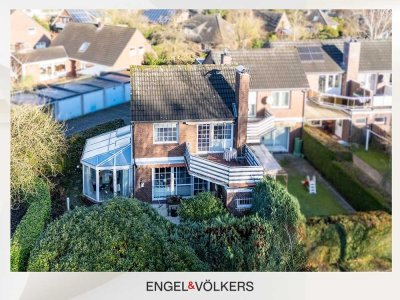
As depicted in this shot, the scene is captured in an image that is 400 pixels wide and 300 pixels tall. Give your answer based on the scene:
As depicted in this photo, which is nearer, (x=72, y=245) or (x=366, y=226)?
(x=72, y=245)

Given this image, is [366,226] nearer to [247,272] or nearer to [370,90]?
[247,272]

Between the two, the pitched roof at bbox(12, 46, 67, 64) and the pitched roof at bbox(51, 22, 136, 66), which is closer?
the pitched roof at bbox(51, 22, 136, 66)

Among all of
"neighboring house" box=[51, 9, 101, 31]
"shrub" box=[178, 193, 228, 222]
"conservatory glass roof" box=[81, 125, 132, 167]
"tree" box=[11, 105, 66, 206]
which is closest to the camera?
"tree" box=[11, 105, 66, 206]

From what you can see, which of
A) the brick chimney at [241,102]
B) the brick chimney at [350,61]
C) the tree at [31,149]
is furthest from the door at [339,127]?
the tree at [31,149]

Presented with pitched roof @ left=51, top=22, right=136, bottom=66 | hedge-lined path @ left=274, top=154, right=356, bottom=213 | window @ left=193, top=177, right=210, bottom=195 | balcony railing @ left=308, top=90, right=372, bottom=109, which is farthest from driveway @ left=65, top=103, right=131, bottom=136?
balcony railing @ left=308, top=90, right=372, bottom=109

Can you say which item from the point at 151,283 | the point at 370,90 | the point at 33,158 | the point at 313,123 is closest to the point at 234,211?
the point at 151,283

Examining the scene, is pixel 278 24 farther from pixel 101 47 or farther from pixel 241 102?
pixel 241 102

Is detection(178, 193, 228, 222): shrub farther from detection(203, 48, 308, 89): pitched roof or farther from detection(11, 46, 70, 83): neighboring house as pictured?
detection(11, 46, 70, 83): neighboring house

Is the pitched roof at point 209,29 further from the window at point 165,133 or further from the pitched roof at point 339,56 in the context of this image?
the window at point 165,133
